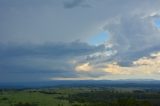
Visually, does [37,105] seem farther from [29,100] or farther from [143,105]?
[143,105]

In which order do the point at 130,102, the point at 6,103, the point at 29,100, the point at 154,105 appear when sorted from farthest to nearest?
the point at 29,100
the point at 6,103
the point at 154,105
the point at 130,102

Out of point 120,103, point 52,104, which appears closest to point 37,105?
point 52,104

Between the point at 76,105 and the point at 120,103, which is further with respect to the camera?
the point at 76,105

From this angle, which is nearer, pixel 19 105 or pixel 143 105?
pixel 143 105

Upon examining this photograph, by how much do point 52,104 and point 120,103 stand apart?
45.0 meters

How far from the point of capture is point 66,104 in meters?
170

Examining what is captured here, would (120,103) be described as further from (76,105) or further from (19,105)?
(19,105)

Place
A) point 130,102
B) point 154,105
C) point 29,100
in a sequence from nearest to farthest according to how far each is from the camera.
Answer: point 130,102, point 154,105, point 29,100

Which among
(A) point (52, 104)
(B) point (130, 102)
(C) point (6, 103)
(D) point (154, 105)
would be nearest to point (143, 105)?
(B) point (130, 102)

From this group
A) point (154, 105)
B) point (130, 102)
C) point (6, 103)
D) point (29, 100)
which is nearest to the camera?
point (130, 102)

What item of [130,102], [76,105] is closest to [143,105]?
[130,102]

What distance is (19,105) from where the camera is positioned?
538ft

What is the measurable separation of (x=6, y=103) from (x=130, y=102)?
62771 mm

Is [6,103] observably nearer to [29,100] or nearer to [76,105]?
[29,100]
